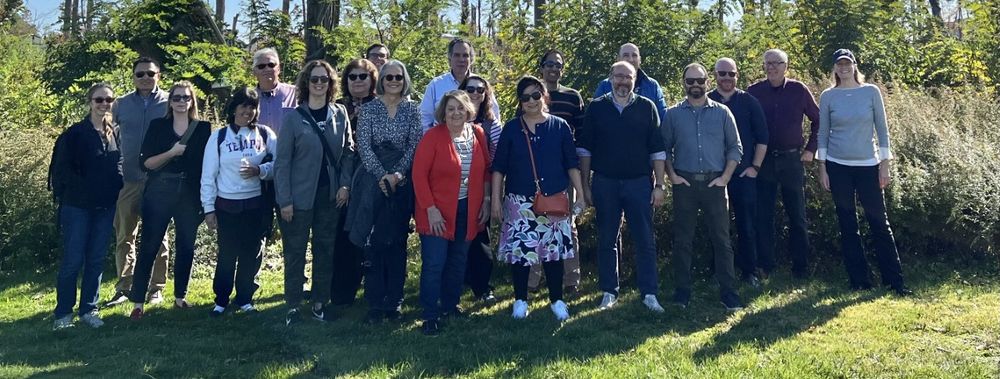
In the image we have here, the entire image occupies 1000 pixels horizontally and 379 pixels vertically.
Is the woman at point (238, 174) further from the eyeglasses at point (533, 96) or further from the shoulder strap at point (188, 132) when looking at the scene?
the eyeglasses at point (533, 96)

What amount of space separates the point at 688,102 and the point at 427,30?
21.4 ft

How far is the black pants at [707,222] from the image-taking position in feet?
18.6

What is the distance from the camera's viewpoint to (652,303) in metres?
5.71

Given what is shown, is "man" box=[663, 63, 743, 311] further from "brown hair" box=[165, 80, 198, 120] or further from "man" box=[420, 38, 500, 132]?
"brown hair" box=[165, 80, 198, 120]

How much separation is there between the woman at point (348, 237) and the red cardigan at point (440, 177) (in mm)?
708

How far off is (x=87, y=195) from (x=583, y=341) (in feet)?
12.2

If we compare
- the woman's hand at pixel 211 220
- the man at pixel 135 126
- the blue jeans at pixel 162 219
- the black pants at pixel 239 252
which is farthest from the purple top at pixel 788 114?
the man at pixel 135 126

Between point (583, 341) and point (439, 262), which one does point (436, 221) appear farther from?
point (583, 341)

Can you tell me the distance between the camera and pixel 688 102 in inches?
226

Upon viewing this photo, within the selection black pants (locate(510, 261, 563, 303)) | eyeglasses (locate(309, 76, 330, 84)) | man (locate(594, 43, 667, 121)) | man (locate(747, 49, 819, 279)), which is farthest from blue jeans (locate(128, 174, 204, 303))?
man (locate(747, 49, 819, 279))

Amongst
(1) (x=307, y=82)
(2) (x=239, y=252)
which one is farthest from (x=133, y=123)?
(1) (x=307, y=82)

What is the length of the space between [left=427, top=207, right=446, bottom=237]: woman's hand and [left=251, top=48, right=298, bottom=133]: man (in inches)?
68.1

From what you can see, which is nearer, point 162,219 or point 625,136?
point 625,136

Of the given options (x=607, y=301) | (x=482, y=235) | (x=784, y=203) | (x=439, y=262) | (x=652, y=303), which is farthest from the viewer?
(x=784, y=203)
